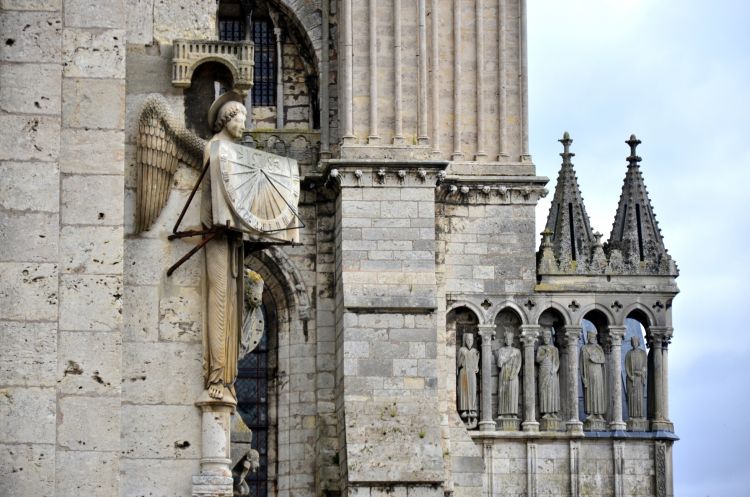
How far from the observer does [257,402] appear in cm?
4094

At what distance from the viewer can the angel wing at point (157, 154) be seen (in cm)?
2138

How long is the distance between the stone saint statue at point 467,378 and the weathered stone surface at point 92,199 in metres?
20.7

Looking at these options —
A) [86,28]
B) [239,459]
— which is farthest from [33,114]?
[239,459]

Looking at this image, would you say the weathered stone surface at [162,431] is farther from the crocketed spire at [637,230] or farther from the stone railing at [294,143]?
the crocketed spire at [637,230]

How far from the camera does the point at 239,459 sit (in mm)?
31109

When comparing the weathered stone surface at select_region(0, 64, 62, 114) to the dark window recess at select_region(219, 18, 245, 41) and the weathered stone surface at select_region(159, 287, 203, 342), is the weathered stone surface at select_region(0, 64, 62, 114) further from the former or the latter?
the dark window recess at select_region(219, 18, 245, 41)

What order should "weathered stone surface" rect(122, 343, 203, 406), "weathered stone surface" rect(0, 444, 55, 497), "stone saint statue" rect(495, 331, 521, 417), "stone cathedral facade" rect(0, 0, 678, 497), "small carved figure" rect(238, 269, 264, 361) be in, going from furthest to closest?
"stone saint statue" rect(495, 331, 521, 417) → "stone cathedral facade" rect(0, 0, 678, 497) → "small carved figure" rect(238, 269, 264, 361) → "weathered stone surface" rect(122, 343, 203, 406) → "weathered stone surface" rect(0, 444, 55, 497)

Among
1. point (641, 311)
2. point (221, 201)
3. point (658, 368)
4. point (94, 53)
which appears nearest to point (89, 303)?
point (221, 201)

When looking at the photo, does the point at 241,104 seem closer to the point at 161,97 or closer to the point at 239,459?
the point at 161,97

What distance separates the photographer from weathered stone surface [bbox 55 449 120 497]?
798 inches

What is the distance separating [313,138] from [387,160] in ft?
6.48

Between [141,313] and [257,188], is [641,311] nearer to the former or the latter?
[257,188]

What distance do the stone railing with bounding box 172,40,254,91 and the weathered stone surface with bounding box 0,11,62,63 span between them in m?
1.17

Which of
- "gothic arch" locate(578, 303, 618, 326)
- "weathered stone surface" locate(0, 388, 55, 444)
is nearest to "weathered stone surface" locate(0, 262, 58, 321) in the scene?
"weathered stone surface" locate(0, 388, 55, 444)
